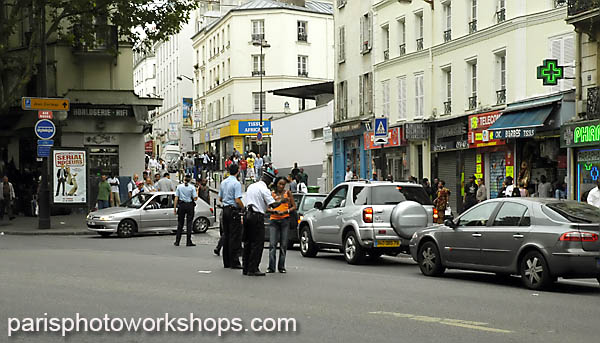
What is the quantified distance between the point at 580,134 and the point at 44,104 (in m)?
16.2

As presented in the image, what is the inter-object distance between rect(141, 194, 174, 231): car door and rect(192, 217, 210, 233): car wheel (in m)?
1.07

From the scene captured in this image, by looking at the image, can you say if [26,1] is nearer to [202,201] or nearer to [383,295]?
[202,201]

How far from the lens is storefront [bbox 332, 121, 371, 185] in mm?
44719

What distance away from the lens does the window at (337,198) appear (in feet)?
61.6

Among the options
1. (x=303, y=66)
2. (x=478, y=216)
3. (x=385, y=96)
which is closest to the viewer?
(x=478, y=216)

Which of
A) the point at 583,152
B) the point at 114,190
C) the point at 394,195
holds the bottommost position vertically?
the point at 114,190

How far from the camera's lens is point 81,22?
31016 mm

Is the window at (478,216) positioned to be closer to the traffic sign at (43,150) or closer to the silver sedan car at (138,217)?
the silver sedan car at (138,217)

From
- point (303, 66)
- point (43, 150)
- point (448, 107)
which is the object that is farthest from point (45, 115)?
point (303, 66)

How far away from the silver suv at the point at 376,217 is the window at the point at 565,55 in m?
11.3

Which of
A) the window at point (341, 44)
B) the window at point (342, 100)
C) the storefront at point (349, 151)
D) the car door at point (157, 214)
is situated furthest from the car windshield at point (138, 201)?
the window at point (341, 44)

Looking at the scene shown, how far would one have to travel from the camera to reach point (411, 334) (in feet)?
28.1

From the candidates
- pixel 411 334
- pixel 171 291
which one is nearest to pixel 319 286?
pixel 171 291

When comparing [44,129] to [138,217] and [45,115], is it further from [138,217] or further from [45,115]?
[138,217]
